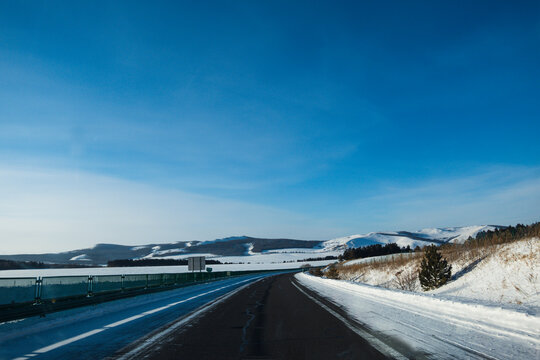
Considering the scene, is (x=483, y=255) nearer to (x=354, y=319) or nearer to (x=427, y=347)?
(x=354, y=319)

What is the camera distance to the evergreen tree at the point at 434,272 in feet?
78.2

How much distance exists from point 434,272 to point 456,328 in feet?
60.3

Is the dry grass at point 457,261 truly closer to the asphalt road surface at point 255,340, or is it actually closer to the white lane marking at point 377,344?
the white lane marking at point 377,344

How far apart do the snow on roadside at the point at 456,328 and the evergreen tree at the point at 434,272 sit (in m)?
13.9

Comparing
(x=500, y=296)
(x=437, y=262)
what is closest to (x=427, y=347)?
(x=500, y=296)

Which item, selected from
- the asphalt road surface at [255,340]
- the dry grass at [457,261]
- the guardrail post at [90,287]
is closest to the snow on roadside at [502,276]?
the dry grass at [457,261]

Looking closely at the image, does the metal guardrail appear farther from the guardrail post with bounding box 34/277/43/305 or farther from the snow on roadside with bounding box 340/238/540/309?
the snow on roadside with bounding box 340/238/540/309

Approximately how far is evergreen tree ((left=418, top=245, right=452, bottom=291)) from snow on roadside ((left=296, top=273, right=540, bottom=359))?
13.9 m

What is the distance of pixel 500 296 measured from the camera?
16.3 meters

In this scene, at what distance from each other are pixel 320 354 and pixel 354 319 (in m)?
3.98

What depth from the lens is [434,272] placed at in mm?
→ 24266

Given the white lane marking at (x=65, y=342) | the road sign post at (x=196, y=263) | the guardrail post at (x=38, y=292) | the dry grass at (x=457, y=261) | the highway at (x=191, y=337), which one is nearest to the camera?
the highway at (x=191, y=337)

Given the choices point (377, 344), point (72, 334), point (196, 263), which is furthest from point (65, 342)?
point (196, 263)

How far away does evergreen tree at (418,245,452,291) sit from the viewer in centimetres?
2383
